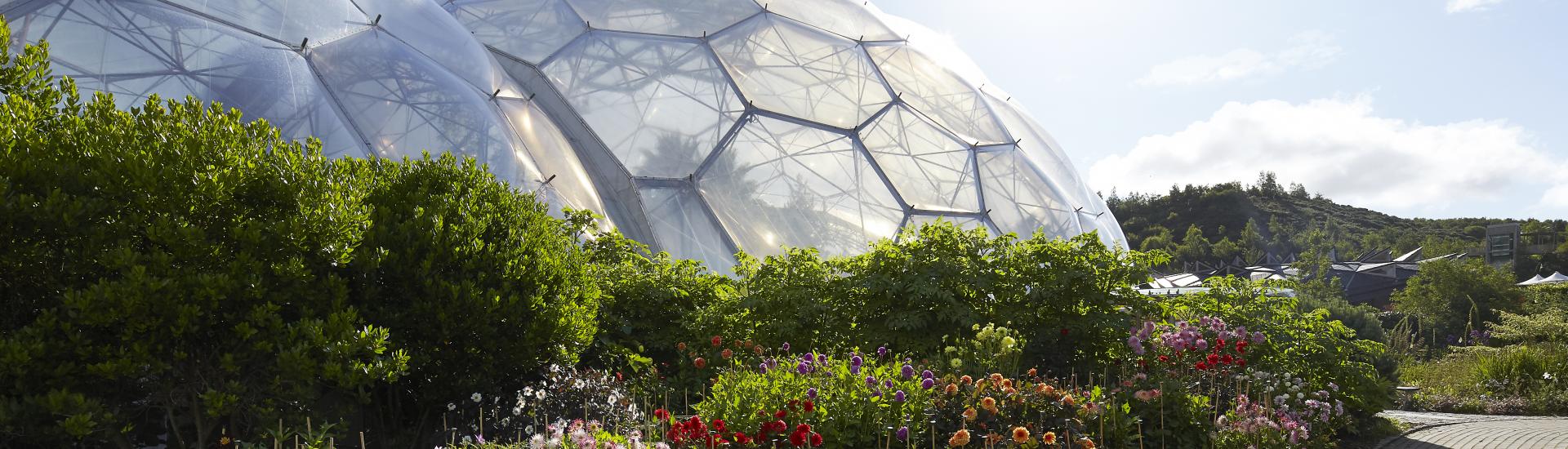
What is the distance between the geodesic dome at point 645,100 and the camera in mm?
8547

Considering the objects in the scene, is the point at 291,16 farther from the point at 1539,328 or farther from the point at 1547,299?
the point at 1547,299

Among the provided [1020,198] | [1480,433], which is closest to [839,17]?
[1020,198]

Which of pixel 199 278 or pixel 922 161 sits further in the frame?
pixel 922 161

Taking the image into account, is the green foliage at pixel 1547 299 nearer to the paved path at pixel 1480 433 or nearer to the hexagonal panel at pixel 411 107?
the paved path at pixel 1480 433

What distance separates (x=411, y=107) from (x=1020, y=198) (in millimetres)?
8381

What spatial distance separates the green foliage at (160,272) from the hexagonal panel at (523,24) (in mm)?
9104

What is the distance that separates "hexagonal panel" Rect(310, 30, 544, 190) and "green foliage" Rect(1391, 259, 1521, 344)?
21440 millimetres

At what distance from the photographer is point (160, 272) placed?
13.4ft

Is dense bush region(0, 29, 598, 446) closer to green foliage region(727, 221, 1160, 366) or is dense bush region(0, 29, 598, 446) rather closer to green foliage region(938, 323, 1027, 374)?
green foliage region(727, 221, 1160, 366)

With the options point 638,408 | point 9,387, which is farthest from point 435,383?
point 9,387

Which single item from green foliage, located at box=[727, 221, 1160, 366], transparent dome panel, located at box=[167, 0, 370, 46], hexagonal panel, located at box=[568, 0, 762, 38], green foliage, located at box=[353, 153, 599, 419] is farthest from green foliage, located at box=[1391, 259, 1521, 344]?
transparent dome panel, located at box=[167, 0, 370, 46]

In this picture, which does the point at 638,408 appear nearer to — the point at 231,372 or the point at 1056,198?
the point at 231,372

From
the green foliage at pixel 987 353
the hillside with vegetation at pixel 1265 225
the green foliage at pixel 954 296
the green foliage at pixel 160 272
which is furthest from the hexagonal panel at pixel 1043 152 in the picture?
the hillside with vegetation at pixel 1265 225

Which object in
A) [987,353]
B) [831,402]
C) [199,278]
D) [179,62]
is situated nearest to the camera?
[199,278]
